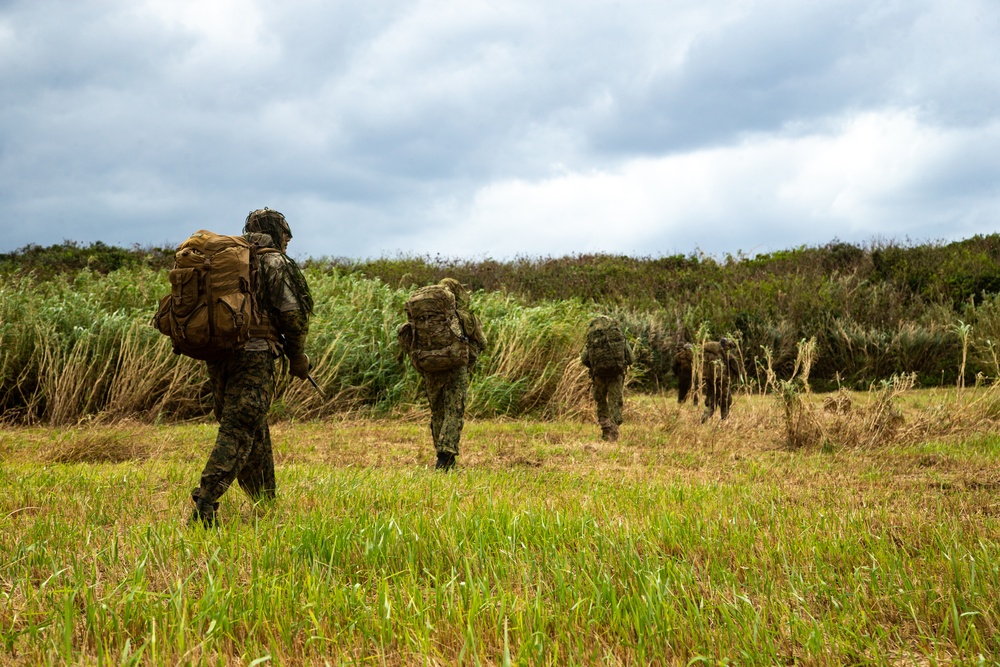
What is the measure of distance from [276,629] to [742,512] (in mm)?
2573

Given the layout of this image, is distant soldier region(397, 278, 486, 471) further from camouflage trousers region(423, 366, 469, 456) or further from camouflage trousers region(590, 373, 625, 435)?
camouflage trousers region(590, 373, 625, 435)

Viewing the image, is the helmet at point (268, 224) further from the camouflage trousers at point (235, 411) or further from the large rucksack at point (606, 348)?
the large rucksack at point (606, 348)

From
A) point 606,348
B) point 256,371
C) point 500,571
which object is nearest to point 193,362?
point 606,348

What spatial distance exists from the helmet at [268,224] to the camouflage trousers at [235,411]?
75 cm

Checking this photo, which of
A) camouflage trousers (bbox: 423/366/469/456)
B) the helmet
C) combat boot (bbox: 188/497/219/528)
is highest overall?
the helmet

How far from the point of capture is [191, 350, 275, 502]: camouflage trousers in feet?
12.3

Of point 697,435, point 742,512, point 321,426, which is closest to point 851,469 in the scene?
point 697,435

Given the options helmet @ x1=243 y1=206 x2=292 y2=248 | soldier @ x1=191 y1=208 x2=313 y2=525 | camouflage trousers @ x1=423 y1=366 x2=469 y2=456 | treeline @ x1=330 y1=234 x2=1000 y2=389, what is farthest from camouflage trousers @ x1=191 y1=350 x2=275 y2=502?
treeline @ x1=330 y1=234 x2=1000 y2=389

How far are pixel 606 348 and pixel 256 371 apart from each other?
5.54 m

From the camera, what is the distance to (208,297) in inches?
143

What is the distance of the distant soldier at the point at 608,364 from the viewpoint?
878cm

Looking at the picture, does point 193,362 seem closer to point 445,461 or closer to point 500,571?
point 445,461

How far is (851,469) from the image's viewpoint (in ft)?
20.7

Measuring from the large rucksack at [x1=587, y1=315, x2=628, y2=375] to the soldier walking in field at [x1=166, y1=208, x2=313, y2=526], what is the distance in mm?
5139
